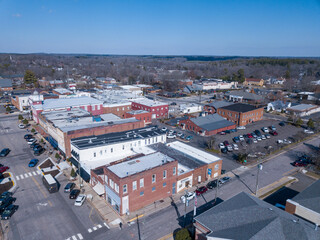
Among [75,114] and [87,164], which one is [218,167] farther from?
[75,114]

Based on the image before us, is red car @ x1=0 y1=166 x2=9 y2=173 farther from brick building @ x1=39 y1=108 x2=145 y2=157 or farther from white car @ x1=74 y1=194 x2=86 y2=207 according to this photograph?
white car @ x1=74 y1=194 x2=86 y2=207

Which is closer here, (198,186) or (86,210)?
(86,210)

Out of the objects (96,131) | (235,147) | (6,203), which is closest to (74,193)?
(6,203)

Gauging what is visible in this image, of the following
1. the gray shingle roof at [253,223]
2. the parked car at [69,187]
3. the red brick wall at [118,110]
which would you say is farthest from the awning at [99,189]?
the red brick wall at [118,110]

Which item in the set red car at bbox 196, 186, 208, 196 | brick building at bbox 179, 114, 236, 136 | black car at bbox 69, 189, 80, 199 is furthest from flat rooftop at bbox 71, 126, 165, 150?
brick building at bbox 179, 114, 236, 136

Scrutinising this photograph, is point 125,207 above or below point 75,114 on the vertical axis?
below

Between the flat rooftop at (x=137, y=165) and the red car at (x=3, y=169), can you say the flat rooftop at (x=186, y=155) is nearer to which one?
the flat rooftop at (x=137, y=165)

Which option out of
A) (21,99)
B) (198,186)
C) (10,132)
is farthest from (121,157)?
(21,99)
